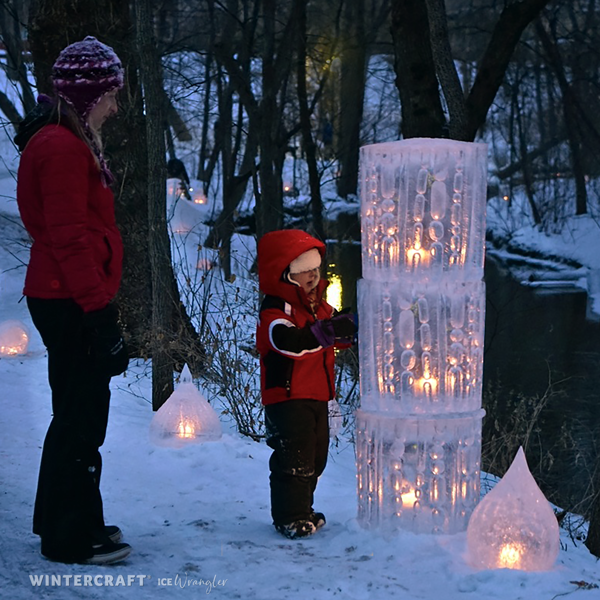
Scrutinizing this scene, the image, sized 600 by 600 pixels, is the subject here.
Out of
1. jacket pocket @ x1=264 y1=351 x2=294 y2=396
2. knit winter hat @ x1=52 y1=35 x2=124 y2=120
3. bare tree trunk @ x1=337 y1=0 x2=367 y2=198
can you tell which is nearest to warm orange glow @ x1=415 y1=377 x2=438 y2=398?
jacket pocket @ x1=264 y1=351 x2=294 y2=396

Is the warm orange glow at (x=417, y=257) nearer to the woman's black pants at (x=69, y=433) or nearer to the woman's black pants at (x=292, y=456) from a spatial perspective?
the woman's black pants at (x=292, y=456)

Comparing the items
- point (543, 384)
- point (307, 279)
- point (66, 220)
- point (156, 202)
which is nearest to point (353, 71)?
point (543, 384)

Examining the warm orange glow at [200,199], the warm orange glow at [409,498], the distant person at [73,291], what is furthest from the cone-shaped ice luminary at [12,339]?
the warm orange glow at [200,199]

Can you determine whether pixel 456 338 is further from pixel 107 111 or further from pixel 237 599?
pixel 107 111

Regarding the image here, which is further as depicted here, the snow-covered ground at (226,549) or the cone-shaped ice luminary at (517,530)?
the cone-shaped ice luminary at (517,530)

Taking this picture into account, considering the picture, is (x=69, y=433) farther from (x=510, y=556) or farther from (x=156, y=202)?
(x=156, y=202)

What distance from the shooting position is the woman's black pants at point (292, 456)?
3.97m

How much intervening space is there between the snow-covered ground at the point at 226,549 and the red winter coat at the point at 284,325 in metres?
0.65

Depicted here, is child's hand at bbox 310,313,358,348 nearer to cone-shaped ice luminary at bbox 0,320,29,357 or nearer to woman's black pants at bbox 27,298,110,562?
woman's black pants at bbox 27,298,110,562

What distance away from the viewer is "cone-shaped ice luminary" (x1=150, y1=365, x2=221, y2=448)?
5.49m

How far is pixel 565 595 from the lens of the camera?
3.28 m

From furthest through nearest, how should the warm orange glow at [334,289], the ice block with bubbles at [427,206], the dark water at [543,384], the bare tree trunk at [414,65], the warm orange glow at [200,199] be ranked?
1. the warm orange glow at [200,199]
2. the bare tree trunk at [414,65]
3. the dark water at [543,384]
4. the warm orange glow at [334,289]
5. the ice block with bubbles at [427,206]

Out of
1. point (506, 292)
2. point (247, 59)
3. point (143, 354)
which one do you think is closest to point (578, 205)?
point (506, 292)

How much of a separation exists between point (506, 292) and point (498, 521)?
1456 centimetres
